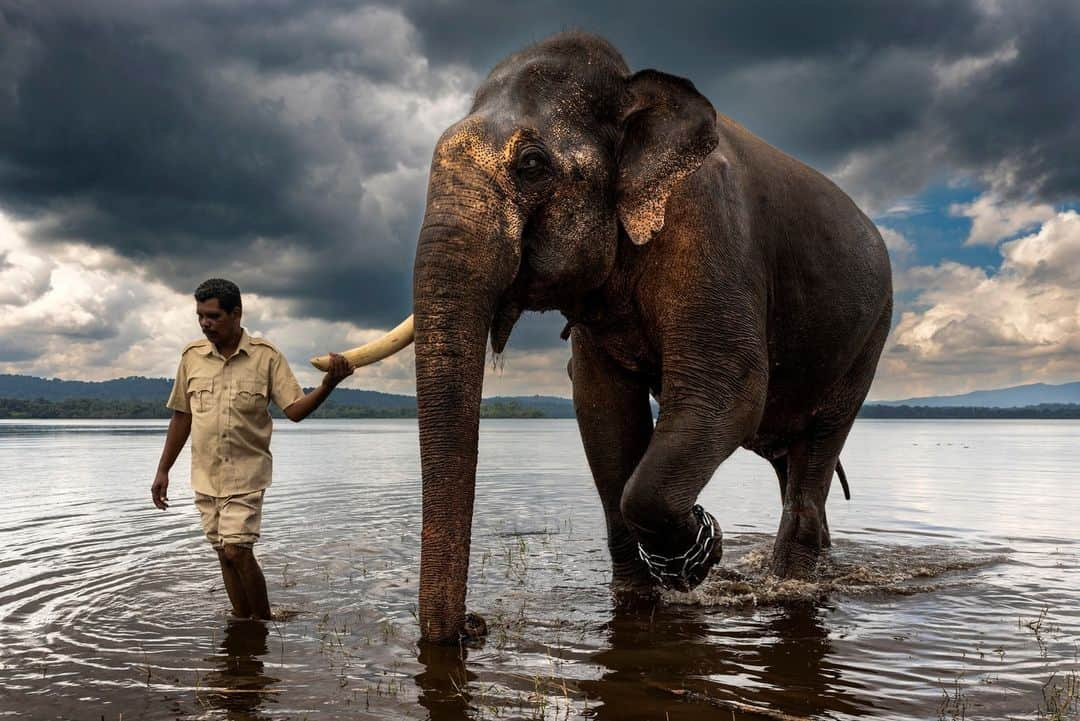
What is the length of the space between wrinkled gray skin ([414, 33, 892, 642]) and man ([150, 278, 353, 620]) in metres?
1.59

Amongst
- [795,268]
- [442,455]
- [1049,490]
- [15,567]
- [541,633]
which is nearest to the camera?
[442,455]

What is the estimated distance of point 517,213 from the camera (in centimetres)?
498

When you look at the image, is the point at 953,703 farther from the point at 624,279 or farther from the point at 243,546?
the point at 243,546

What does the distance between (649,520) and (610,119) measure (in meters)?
2.47

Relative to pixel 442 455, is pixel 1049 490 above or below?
below

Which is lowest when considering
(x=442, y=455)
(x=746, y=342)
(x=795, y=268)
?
(x=442, y=455)

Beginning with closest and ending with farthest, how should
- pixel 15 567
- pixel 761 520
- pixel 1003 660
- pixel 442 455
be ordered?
pixel 442 455 → pixel 1003 660 → pixel 15 567 → pixel 761 520

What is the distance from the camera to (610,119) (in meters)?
5.62

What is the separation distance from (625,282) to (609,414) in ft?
4.49

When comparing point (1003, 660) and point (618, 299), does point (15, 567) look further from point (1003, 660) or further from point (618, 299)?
point (1003, 660)

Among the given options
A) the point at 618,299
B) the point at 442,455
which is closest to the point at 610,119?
the point at 618,299

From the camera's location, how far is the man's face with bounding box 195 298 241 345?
603cm

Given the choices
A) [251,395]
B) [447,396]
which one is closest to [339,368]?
[447,396]

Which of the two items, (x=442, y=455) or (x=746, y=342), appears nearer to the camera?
(x=442, y=455)
